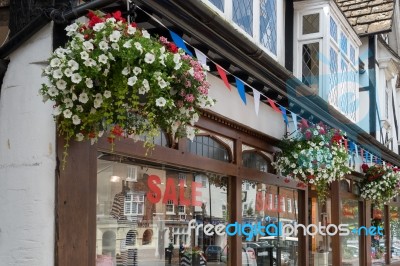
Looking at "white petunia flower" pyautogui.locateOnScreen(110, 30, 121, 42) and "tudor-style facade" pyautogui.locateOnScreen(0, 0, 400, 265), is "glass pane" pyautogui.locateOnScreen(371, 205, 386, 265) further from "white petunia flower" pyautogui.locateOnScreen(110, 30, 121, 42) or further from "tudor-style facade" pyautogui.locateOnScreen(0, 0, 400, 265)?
"white petunia flower" pyautogui.locateOnScreen(110, 30, 121, 42)

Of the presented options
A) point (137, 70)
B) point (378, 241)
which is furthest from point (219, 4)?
point (378, 241)

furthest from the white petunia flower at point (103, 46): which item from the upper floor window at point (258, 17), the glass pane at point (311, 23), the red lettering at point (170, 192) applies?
the glass pane at point (311, 23)

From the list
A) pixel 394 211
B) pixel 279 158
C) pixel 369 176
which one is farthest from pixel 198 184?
pixel 394 211

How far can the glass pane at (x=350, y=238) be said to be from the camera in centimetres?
1506

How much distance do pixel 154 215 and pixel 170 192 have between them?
46 centimetres

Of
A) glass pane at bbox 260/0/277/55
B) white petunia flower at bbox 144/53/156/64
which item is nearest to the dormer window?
glass pane at bbox 260/0/277/55

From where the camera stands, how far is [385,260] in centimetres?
1969

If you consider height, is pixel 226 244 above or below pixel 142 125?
below

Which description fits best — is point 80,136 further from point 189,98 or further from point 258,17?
point 258,17

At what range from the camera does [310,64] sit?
11852 mm

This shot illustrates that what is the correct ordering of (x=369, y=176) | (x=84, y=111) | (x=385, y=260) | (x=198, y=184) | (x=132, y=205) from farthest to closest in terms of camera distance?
(x=385, y=260)
(x=369, y=176)
(x=198, y=184)
(x=132, y=205)
(x=84, y=111)

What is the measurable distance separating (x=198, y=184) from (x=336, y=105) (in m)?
5.84

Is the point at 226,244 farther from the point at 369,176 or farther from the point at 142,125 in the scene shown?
the point at 369,176

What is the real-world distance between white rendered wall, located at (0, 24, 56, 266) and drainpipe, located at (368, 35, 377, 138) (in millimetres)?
13467
